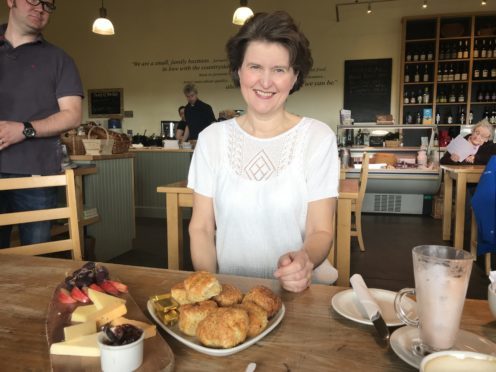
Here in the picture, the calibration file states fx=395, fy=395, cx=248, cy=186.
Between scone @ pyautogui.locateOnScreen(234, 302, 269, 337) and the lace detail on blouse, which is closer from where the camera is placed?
scone @ pyautogui.locateOnScreen(234, 302, 269, 337)

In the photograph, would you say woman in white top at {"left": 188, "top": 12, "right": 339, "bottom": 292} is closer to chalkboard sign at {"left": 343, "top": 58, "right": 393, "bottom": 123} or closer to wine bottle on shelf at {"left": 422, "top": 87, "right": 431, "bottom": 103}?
wine bottle on shelf at {"left": 422, "top": 87, "right": 431, "bottom": 103}

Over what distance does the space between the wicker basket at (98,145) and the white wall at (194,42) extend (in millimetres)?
4405

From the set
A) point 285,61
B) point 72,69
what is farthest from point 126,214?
point 285,61

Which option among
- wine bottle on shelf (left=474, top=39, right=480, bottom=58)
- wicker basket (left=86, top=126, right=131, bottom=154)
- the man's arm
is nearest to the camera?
the man's arm

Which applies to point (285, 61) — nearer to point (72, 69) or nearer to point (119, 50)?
point (72, 69)

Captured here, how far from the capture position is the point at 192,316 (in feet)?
2.23

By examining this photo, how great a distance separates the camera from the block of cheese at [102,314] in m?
0.69

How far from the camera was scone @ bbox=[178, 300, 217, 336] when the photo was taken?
68cm

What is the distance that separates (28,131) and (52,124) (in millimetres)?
105

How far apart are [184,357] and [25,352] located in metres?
0.27

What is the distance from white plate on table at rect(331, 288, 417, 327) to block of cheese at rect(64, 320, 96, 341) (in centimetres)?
46

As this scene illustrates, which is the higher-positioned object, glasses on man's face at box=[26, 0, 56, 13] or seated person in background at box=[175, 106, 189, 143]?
glasses on man's face at box=[26, 0, 56, 13]

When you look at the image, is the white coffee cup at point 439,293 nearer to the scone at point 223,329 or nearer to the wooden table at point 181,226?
the scone at point 223,329

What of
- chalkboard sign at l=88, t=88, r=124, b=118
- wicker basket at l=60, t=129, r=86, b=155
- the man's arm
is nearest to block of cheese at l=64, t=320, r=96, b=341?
the man's arm
